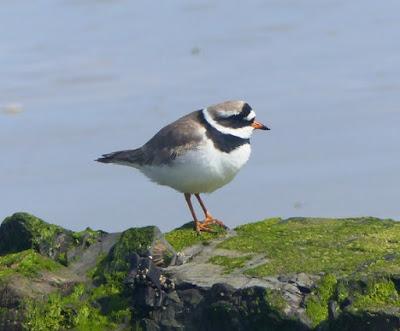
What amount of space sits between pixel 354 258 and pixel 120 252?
225 centimetres

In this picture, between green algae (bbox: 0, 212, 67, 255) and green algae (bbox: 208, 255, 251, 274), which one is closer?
green algae (bbox: 208, 255, 251, 274)

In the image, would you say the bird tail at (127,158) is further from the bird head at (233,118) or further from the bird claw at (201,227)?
the bird claw at (201,227)

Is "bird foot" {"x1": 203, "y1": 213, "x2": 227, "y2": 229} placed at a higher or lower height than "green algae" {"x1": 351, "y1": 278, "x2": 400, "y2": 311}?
higher

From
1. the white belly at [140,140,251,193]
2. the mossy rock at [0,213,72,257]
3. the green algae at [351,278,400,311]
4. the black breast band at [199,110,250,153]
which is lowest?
the green algae at [351,278,400,311]

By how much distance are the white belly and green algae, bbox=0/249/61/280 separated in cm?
182

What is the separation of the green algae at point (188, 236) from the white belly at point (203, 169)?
1.59 feet

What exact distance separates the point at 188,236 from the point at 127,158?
5.37 feet

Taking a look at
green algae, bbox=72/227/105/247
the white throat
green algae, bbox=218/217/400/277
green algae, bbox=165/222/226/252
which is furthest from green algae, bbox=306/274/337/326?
the white throat

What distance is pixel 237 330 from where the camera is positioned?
10.6 m

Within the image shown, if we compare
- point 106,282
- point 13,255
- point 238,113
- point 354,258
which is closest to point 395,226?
point 354,258

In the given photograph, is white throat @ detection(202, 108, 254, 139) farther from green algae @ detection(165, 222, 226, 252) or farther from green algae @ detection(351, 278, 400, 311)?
green algae @ detection(351, 278, 400, 311)

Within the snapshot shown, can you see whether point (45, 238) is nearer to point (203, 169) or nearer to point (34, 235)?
point (34, 235)

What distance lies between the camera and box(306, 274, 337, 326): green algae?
10484 mm

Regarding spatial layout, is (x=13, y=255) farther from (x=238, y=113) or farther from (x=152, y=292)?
(x=238, y=113)
